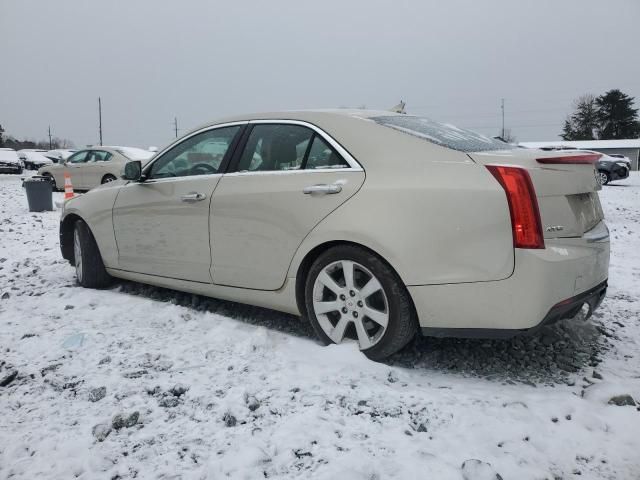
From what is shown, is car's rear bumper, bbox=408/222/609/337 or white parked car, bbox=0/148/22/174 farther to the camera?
white parked car, bbox=0/148/22/174

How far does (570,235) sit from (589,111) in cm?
7424

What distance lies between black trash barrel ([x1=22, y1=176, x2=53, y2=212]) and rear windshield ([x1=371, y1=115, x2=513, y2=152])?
9.61 meters

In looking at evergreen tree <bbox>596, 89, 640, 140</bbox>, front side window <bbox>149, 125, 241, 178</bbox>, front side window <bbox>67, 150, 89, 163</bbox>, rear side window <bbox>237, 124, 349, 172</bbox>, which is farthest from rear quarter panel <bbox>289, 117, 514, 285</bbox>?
evergreen tree <bbox>596, 89, 640, 140</bbox>

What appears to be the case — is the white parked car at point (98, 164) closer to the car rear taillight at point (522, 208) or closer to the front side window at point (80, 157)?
the front side window at point (80, 157)

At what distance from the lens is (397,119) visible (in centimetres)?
345

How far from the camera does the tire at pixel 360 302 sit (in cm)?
284

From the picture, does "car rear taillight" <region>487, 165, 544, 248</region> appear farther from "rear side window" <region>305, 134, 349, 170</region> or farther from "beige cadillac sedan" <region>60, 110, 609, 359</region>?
"rear side window" <region>305, 134, 349, 170</region>

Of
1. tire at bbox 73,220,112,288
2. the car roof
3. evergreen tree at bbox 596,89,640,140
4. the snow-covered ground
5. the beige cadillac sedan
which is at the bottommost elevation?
the snow-covered ground

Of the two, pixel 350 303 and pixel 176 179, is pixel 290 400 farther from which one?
pixel 176 179

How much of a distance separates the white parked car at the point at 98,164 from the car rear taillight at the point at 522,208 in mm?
12453

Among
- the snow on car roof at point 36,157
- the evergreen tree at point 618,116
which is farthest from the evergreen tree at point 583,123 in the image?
the snow on car roof at point 36,157

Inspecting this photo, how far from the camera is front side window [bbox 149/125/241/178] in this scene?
3795 millimetres

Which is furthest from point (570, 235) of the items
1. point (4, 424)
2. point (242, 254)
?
point (4, 424)

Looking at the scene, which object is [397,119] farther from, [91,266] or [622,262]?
[622,262]
